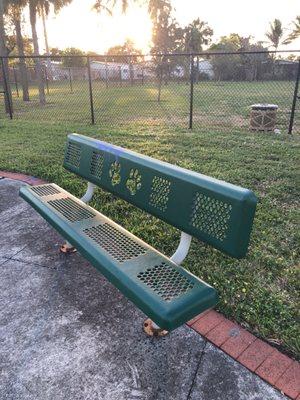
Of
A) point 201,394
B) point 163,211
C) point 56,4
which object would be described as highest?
point 56,4

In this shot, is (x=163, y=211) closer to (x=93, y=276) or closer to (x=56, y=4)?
(x=93, y=276)

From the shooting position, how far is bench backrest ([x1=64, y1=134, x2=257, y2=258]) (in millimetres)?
1815

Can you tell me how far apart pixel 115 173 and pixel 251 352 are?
60.3 inches

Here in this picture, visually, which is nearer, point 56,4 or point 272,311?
point 272,311

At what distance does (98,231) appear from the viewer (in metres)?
2.57

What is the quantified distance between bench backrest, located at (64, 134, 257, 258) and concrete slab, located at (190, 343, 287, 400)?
63 centimetres

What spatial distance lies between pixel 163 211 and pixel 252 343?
930 millimetres

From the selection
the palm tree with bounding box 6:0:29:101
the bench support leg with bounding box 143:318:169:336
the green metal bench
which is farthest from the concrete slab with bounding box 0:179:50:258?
the palm tree with bounding box 6:0:29:101

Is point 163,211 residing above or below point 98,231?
above

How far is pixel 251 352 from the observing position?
208cm

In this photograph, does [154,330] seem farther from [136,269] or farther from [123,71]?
[123,71]

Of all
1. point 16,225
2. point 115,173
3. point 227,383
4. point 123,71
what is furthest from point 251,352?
point 123,71

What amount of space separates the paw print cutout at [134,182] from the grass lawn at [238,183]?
785 millimetres

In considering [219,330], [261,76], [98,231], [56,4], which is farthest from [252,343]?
[261,76]
